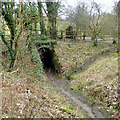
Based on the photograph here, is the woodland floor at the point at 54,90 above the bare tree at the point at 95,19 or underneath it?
underneath

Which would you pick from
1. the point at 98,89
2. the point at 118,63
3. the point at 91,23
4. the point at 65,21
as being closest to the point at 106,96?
the point at 98,89

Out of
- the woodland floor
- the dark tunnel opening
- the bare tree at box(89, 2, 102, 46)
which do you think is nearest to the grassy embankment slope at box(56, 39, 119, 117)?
the woodland floor

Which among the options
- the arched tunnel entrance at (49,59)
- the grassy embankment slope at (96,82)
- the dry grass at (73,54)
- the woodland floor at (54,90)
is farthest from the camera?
the arched tunnel entrance at (49,59)

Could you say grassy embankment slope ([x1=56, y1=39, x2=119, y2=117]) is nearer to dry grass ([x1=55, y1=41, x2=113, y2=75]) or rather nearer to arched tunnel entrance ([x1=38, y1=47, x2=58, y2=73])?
dry grass ([x1=55, y1=41, x2=113, y2=75])

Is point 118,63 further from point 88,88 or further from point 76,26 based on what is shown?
point 76,26

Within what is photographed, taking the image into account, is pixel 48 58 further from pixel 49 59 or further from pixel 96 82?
pixel 96 82

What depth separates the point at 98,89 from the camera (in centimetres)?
792

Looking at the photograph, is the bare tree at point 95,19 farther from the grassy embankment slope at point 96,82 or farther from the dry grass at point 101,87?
the dry grass at point 101,87

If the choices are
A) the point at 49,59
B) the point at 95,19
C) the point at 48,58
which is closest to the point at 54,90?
the point at 49,59

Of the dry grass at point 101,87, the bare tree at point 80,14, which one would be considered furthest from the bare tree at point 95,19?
the dry grass at point 101,87

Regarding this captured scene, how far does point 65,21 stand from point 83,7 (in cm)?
325

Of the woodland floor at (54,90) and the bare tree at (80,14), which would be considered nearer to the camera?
Result: the woodland floor at (54,90)

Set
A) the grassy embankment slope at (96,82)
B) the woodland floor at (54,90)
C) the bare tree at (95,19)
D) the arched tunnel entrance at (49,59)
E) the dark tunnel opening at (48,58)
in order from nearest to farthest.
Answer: the woodland floor at (54,90)
the grassy embankment slope at (96,82)
the arched tunnel entrance at (49,59)
the dark tunnel opening at (48,58)
the bare tree at (95,19)

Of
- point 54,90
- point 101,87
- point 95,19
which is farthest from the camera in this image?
point 95,19
